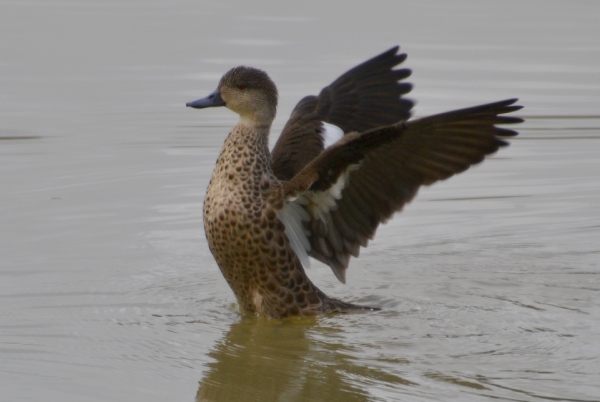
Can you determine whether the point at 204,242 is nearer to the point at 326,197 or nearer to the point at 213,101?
the point at 213,101

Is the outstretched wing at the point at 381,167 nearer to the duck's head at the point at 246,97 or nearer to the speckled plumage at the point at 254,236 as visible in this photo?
the speckled plumage at the point at 254,236

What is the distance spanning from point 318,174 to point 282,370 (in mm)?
1016

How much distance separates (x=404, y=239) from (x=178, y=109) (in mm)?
3786

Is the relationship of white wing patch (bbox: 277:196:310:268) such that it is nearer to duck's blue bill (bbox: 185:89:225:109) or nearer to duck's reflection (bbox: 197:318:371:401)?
duck's reflection (bbox: 197:318:371:401)

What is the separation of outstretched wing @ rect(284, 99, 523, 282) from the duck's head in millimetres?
745

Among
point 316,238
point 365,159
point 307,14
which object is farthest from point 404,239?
point 307,14

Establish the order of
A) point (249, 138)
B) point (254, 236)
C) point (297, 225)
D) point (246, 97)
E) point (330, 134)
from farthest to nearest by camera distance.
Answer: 1. point (330, 134)
2. point (246, 97)
3. point (249, 138)
4. point (297, 225)
5. point (254, 236)

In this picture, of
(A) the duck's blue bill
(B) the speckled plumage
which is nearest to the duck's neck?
(B) the speckled plumage

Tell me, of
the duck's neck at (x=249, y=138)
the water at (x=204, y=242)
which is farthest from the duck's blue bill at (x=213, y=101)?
the water at (x=204, y=242)

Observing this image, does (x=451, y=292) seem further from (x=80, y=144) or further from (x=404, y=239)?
(x=80, y=144)

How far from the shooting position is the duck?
5.80m

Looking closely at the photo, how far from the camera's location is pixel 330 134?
7367 millimetres

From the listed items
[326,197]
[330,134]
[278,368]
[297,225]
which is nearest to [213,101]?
[330,134]

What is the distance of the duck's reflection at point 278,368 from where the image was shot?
5.37m
